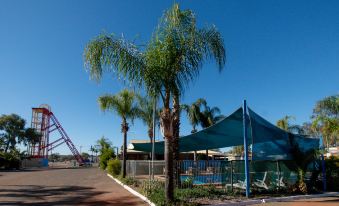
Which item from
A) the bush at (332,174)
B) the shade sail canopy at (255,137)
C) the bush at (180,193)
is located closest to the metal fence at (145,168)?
the shade sail canopy at (255,137)

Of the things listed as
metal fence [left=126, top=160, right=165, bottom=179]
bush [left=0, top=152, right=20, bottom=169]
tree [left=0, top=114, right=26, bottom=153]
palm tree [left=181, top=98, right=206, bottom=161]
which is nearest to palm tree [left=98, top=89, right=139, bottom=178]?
metal fence [left=126, top=160, right=165, bottom=179]

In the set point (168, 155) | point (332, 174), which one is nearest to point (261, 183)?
point (332, 174)

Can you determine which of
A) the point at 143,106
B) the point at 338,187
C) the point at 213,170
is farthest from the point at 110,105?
the point at 338,187

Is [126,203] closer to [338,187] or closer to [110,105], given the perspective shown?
[338,187]

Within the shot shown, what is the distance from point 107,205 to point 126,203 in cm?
73

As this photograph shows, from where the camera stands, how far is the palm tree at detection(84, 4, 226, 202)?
10859mm

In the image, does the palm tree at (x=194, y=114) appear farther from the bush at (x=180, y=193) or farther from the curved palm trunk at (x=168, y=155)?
the curved palm trunk at (x=168, y=155)

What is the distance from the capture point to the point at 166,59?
36.0 ft

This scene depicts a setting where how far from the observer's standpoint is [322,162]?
15.5 m

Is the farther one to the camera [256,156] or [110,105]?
[110,105]

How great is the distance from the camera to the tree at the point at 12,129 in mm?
74688

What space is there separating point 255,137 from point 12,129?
72.6 metres

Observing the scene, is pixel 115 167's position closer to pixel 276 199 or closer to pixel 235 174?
pixel 235 174

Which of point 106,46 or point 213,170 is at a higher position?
point 106,46
